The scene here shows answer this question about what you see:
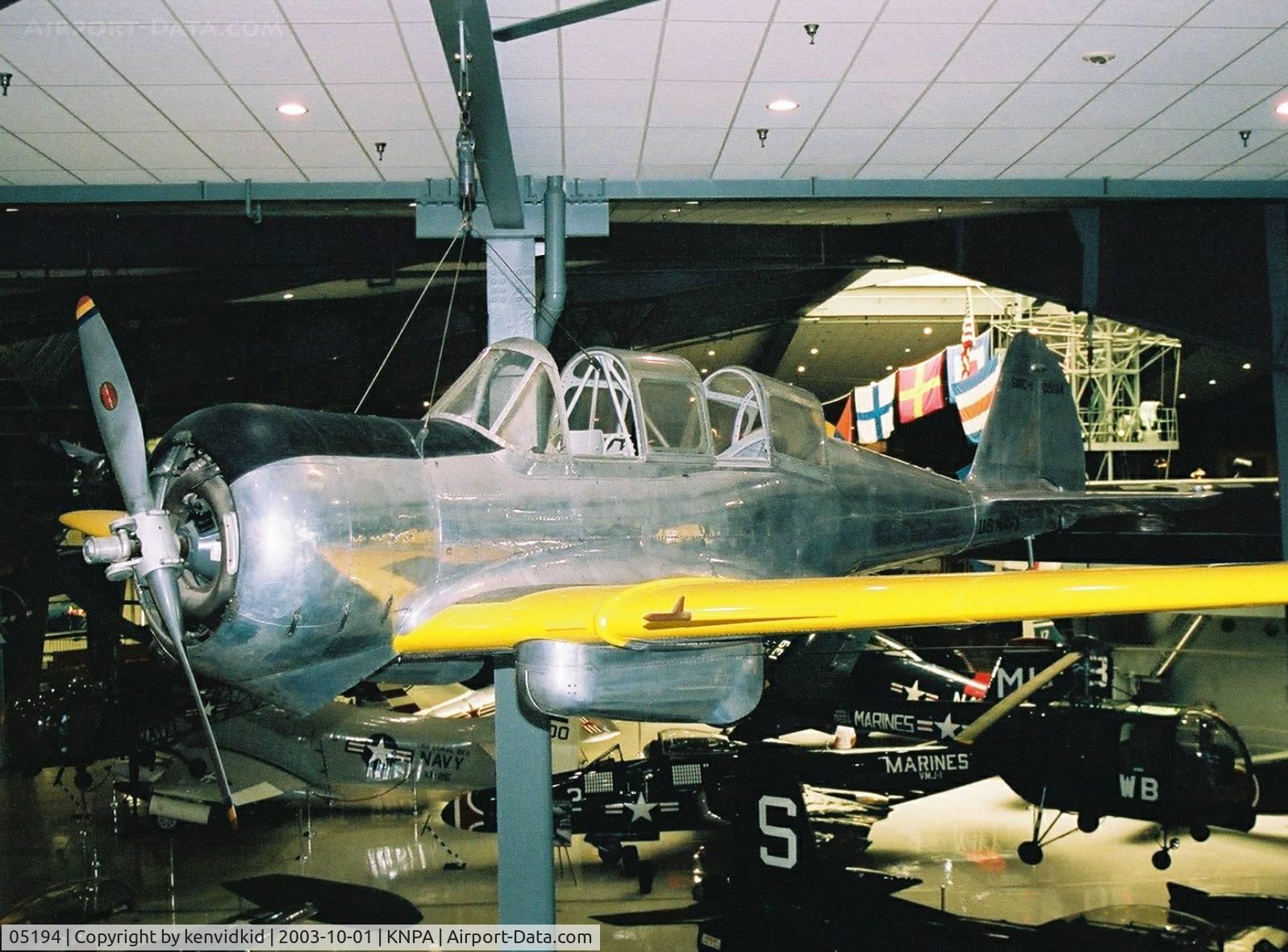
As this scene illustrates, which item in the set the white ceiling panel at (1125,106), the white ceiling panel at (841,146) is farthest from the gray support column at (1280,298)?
the white ceiling panel at (841,146)

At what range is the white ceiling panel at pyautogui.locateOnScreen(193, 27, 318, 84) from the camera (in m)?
4.12

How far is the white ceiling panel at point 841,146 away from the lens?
529 cm

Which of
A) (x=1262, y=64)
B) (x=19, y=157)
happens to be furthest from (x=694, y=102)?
(x=19, y=157)

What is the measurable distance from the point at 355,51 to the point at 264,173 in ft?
5.56

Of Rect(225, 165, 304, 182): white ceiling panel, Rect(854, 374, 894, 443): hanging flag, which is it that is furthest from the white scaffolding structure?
Rect(225, 165, 304, 182): white ceiling panel

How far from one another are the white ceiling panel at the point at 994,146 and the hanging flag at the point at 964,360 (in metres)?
1.51

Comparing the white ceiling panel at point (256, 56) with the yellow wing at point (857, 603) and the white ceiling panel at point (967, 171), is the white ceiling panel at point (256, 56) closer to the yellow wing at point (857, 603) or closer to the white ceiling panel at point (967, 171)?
the yellow wing at point (857, 603)

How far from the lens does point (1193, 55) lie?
14.8ft

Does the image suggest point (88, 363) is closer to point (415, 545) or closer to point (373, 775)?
point (415, 545)

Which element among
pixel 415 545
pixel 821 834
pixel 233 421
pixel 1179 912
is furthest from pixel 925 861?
pixel 233 421

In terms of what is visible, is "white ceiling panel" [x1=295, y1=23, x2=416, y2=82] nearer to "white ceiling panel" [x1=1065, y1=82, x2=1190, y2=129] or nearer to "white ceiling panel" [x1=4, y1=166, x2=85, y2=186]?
"white ceiling panel" [x1=4, y1=166, x2=85, y2=186]

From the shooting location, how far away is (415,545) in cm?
Answer: 339

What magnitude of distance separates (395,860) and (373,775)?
3.17 feet

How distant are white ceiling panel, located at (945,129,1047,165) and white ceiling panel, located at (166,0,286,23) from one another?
3.48 meters
